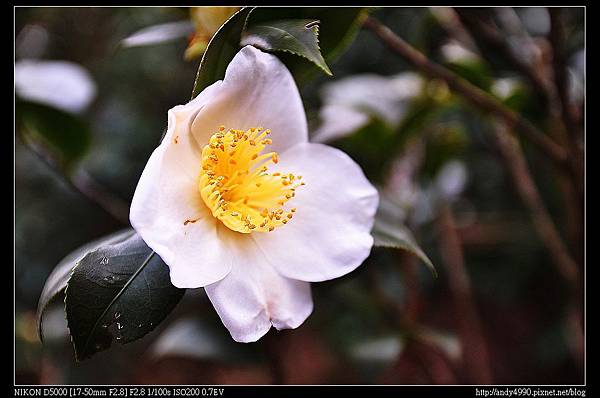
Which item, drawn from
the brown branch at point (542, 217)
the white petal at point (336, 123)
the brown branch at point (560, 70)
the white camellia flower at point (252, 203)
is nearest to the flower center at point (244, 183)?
the white camellia flower at point (252, 203)

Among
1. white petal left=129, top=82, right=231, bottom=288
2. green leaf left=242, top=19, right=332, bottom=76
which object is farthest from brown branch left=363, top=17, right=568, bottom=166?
white petal left=129, top=82, right=231, bottom=288

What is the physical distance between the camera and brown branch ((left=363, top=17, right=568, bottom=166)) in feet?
2.43

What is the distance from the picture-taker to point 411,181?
113 cm

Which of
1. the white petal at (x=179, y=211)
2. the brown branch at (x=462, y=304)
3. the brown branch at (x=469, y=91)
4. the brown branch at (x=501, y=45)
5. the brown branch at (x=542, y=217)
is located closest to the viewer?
the white petal at (x=179, y=211)

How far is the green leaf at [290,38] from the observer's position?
1.66 ft

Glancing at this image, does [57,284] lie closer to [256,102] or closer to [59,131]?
[256,102]

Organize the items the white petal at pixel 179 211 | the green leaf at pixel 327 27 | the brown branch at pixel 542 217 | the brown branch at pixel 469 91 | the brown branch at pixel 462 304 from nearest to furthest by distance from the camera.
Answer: the white petal at pixel 179 211 < the green leaf at pixel 327 27 < the brown branch at pixel 469 91 < the brown branch at pixel 542 217 < the brown branch at pixel 462 304

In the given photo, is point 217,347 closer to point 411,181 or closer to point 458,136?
point 411,181

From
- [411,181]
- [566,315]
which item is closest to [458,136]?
[411,181]

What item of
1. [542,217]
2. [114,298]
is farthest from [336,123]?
[542,217]

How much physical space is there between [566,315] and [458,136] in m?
0.57

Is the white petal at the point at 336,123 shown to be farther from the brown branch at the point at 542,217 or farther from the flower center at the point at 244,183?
the brown branch at the point at 542,217

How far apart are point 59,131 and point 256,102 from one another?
0.52m

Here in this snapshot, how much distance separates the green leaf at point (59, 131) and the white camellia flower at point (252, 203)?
46 cm
